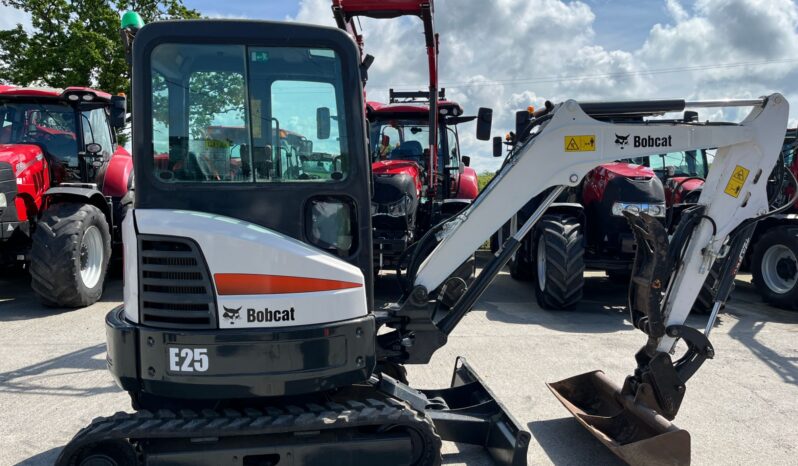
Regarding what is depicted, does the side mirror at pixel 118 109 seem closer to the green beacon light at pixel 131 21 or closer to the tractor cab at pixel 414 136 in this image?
the tractor cab at pixel 414 136

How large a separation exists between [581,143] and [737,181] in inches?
40.6

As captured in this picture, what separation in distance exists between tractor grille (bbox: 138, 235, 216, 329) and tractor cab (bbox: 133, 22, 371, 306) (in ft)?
0.66

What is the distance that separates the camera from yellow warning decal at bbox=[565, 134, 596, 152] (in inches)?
142

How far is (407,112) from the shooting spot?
916 centimetres

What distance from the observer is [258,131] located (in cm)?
302

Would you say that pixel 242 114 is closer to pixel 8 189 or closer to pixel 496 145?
pixel 8 189

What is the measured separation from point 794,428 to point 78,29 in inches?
763

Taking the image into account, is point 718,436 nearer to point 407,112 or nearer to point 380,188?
point 380,188

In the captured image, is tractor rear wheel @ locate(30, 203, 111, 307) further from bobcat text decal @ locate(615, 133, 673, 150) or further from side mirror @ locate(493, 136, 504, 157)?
bobcat text decal @ locate(615, 133, 673, 150)

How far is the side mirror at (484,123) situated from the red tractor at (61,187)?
191 inches

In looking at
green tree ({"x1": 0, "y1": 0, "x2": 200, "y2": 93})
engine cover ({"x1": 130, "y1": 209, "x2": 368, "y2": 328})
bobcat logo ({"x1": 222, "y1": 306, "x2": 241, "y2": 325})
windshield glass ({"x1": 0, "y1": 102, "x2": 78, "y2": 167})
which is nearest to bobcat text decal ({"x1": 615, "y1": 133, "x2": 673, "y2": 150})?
engine cover ({"x1": 130, "y1": 209, "x2": 368, "y2": 328})

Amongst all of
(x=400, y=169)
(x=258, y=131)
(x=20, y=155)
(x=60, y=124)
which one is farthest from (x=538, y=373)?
(x=60, y=124)

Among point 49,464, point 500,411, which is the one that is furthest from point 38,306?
point 500,411

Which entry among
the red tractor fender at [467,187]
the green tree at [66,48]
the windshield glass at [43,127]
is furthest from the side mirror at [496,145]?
the green tree at [66,48]
